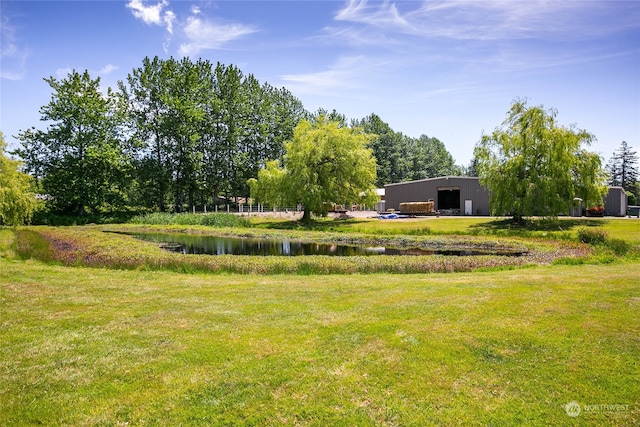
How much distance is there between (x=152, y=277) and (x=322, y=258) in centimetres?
840

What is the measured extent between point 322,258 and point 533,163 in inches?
1127

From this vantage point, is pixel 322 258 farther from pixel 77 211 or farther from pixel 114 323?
pixel 77 211

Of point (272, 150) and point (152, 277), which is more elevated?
point (272, 150)

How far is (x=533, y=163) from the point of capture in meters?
39.5

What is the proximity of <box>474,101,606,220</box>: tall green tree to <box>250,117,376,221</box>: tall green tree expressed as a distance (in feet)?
44.3

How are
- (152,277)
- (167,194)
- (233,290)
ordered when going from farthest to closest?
(167,194) → (152,277) → (233,290)

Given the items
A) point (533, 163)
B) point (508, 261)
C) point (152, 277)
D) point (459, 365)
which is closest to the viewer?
point (459, 365)

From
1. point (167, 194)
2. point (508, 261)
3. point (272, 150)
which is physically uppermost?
→ point (272, 150)

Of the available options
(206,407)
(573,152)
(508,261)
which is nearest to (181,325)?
(206,407)

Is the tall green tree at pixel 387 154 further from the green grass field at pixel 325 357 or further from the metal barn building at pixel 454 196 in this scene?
the green grass field at pixel 325 357

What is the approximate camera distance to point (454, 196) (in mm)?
62531

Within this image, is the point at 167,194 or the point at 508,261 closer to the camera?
the point at 508,261
